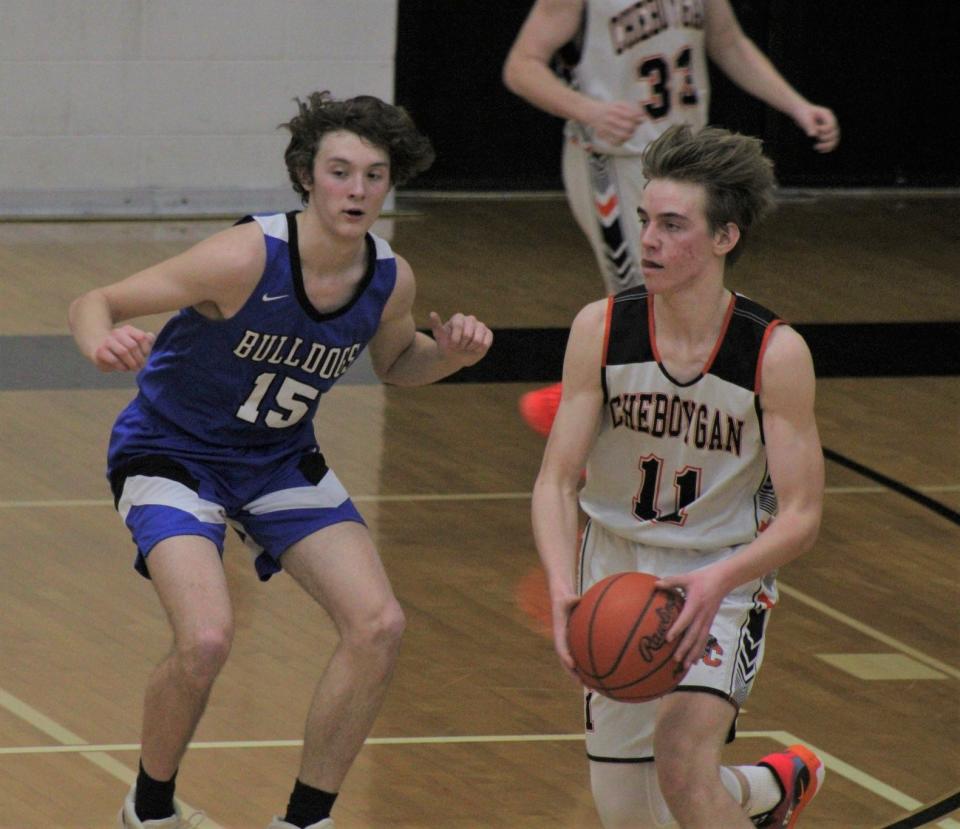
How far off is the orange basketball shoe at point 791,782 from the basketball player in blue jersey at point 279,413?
851 millimetres

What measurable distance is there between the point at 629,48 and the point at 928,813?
311 cm

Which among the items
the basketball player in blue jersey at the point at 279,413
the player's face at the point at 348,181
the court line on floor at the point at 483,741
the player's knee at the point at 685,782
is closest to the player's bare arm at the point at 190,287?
the basketball player in blue jersey at the point at 279,413

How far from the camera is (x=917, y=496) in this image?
22.9 ft

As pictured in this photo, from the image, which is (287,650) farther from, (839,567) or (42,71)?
(42,71)

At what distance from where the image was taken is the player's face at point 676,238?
3.77 metres

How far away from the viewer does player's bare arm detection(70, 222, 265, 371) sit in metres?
4.15

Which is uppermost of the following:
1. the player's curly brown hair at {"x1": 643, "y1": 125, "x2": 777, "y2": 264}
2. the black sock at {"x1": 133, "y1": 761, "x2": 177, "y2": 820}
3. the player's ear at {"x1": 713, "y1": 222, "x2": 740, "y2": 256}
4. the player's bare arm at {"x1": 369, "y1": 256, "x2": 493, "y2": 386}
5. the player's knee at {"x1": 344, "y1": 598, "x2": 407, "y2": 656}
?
the player's curly brown hair at {"x1": 643, "y1": 125, "x2": 777, "y2": 264}

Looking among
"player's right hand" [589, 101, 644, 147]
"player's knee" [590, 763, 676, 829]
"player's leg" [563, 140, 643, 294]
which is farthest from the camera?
"player's leg" [563, 140, 643, 294]

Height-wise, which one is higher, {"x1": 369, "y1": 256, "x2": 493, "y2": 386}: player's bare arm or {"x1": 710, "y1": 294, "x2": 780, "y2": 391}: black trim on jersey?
{"x1": 710, "y1": 294, "x2": 780, "y2": 391}: black trim on jersey

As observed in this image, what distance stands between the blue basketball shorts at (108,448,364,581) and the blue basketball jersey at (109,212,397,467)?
0.04 meters

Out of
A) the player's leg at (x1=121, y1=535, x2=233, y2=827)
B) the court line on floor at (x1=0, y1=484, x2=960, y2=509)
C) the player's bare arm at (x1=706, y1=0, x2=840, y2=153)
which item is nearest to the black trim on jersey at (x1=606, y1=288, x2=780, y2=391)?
the player's leg at (x1=121, y1=535, x2=233, y2=827)

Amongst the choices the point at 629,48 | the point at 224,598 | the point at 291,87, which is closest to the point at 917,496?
the point at 629,48

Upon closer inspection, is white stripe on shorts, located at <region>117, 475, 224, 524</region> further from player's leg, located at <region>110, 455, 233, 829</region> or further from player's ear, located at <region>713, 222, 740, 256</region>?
player's ear, located at <region>713, 222, 740, 256</region>

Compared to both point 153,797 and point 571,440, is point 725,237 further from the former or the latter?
point 153,797
